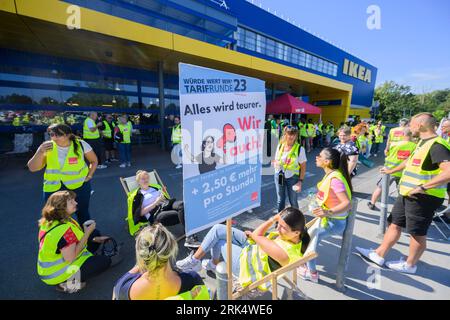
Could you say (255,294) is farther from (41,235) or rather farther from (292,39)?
(292,39)

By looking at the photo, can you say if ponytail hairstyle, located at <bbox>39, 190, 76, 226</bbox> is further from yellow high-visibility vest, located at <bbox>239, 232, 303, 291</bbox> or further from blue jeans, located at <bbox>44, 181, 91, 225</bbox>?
yellow high-visibility vest, located at <bbox>239, 232, 303, 291</bbox>

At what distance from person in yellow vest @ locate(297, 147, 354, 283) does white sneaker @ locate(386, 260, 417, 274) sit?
38.3 inches

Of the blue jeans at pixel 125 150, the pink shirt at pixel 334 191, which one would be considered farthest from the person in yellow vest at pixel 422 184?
the blue jeans at pixel 125 150

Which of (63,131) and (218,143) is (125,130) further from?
(218,143)

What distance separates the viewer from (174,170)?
7.36 m

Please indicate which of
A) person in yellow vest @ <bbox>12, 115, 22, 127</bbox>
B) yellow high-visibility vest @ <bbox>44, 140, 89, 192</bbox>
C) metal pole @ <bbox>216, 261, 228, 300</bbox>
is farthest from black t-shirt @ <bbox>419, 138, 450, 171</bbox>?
person in yellow vest @ <bbox>12, 115, 22, 127</bbox>

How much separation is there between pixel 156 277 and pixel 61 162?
2.39 m

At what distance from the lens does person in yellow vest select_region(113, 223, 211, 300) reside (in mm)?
1359

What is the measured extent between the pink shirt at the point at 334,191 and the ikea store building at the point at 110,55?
25.3ft

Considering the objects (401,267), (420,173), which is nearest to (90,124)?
(420,173)

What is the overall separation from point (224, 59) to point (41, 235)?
931cm

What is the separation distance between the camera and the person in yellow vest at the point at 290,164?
3449 mm

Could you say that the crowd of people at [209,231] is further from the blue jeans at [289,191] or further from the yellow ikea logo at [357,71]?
the yellow ikea logo at [357,71]
